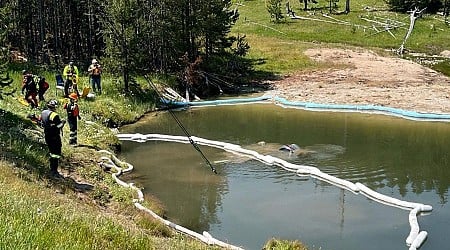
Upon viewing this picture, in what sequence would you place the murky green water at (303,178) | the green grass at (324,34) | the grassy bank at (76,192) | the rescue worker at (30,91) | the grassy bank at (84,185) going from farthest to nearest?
1. the green grass at (324,34)
2. the rescue worker at (30,91)
3. the murky green water at (303,178)
4. the grassy bank at (84,185)
5. the grassy bank at (76,192)

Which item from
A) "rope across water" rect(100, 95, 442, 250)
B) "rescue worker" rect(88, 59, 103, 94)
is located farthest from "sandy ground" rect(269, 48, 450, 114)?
"rescue worker" rect(88, 59, 103, 94)

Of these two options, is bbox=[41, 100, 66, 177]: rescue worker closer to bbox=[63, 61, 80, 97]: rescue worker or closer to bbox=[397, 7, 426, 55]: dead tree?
bbox=[63, 61, 80, 97]: rescue worker

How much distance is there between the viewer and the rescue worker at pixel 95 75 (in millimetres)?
27922

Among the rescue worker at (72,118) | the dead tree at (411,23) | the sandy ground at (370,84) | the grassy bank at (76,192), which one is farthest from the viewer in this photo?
the dead tree at (411,23)

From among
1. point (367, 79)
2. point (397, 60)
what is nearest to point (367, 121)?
point (367, 79)

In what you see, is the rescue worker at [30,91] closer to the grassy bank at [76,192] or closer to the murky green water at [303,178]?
the grassy bank at [76,192]

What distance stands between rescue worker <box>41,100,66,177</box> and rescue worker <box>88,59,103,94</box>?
1312 cm

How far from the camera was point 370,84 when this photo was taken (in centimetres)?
3644

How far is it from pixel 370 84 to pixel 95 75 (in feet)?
57.5

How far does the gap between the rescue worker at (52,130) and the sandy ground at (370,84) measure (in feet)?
65.3

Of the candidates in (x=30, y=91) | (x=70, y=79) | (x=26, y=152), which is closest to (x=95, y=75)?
(x=70, y=79)

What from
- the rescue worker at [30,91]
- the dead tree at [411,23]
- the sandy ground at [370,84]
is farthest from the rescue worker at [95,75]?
the dead tree at [411,23]

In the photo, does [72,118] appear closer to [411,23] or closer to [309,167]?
[309,167]

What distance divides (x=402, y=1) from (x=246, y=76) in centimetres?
3275
